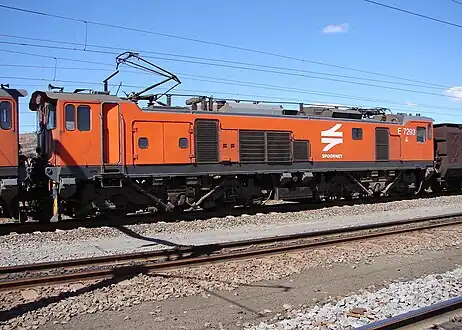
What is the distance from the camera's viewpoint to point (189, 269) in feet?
28.6

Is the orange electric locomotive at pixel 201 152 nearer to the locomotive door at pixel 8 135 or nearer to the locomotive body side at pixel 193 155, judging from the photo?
the locomotive body side at pixel 193 155

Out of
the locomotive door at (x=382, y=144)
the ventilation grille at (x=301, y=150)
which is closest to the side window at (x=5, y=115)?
the ventilation grille at (x=301, y=150)

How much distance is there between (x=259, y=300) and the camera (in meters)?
7.06

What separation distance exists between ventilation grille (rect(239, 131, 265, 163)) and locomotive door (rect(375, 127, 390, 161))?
6.02 meters

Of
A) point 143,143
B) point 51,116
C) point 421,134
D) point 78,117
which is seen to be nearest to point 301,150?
point 143,143

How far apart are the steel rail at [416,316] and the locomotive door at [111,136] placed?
10161 mm

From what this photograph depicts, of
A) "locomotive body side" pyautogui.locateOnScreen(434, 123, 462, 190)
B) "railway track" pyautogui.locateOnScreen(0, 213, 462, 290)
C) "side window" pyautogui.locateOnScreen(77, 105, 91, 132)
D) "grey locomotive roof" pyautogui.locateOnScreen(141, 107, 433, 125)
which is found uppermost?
"grey locomotive roof" pyautogui.locateOnScreen(141, 107, 433, 125)

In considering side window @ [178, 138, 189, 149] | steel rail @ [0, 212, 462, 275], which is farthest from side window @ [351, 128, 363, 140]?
side window @ [178, 138, 189, 149]

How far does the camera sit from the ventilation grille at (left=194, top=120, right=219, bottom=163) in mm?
15641

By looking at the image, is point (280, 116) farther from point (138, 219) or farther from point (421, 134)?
point (421, 134)

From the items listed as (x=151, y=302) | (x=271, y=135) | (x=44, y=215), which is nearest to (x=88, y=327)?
(x=151, y=302)

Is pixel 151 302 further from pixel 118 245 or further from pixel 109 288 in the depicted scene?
pixel 118 245

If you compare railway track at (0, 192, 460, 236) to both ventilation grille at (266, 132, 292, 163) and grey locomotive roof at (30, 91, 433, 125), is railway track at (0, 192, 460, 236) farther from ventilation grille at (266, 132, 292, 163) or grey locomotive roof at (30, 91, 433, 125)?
grey locomotive roof at (30, 91, 433, 125)

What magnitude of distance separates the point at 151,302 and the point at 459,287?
4.72 m
